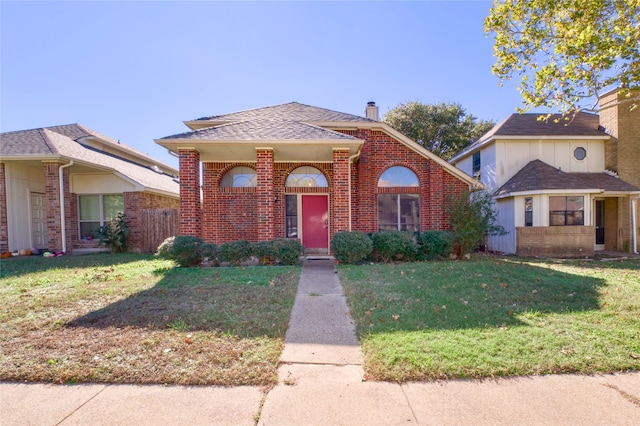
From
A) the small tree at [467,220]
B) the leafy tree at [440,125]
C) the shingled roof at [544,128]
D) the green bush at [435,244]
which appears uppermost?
the leafy tree at [440,125]

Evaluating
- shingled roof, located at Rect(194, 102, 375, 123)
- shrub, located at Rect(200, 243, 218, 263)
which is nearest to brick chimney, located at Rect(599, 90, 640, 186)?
shingled roof, located at Rect(194, 102, 375, 123)

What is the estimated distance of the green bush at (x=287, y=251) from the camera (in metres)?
8.91

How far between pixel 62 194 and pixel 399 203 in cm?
1320

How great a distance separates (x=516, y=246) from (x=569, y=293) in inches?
298

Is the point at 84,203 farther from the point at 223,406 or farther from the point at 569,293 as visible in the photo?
the point at 569,293

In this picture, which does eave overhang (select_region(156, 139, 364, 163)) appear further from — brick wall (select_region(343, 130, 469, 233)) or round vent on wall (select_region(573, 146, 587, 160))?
round vent on wall (select_region(573, 146, 587, 160))

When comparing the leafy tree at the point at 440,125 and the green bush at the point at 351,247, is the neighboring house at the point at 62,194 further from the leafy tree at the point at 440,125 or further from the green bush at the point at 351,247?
the leafy tree at the point at 440,125

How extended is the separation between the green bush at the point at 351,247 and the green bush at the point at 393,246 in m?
0.47

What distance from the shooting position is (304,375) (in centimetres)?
315

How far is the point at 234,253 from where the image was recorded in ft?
28.9

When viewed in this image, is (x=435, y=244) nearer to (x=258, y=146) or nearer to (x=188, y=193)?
(x=258, y=146)

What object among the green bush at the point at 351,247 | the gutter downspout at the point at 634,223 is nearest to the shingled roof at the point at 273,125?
the green bush at the point at 351,247

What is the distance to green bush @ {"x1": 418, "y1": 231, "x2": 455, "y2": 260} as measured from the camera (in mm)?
9898

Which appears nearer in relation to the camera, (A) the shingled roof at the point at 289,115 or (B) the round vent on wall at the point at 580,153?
(A) the shingled roof at the point at 289,115
